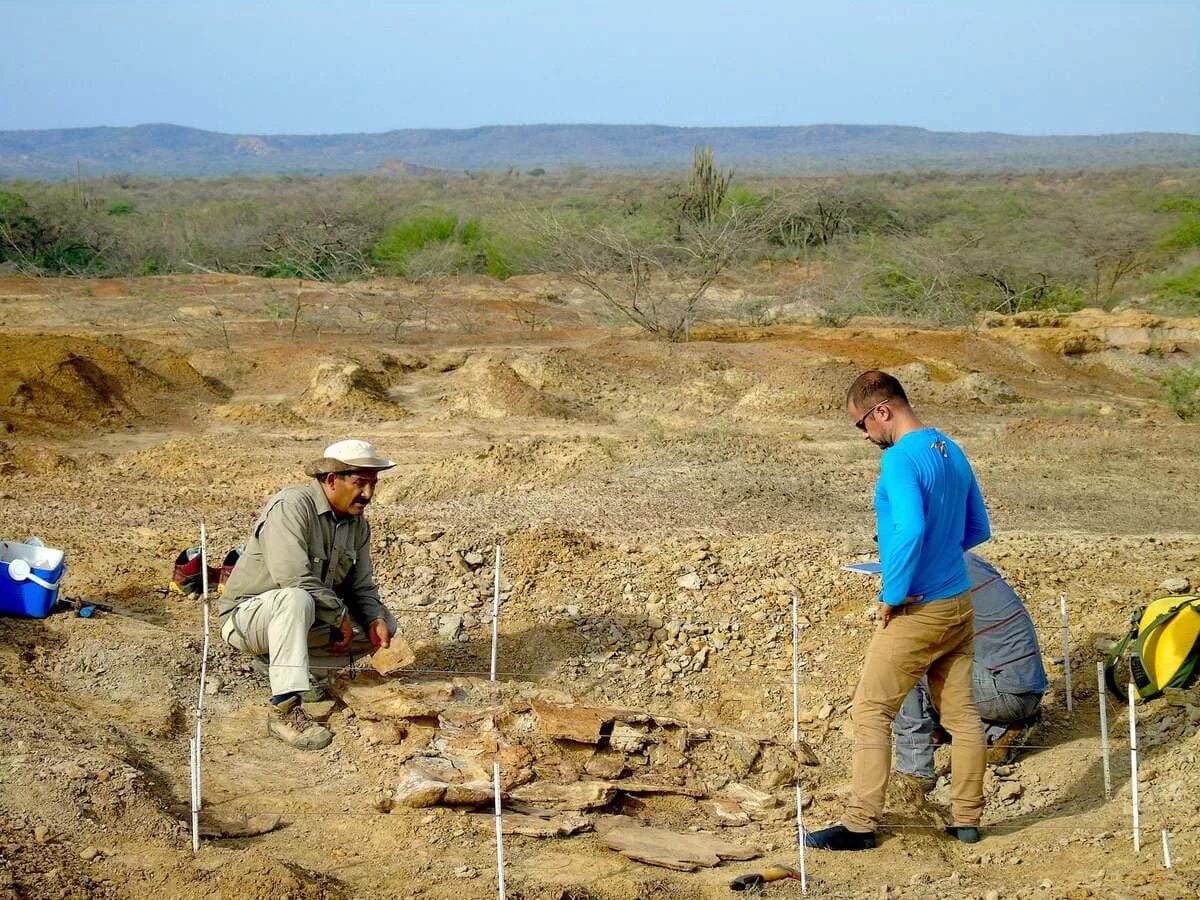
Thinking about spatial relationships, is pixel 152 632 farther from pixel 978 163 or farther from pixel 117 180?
pixel 978 163

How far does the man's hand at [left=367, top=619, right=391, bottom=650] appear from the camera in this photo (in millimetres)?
5254

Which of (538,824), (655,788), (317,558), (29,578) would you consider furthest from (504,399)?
(538,824)

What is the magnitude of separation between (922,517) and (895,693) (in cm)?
61

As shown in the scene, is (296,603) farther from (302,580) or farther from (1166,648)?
(1166,648)

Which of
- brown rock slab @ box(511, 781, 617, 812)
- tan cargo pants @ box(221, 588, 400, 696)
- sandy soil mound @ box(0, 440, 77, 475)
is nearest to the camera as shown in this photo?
brown rock slab @ box(511, 781, 617, 812)

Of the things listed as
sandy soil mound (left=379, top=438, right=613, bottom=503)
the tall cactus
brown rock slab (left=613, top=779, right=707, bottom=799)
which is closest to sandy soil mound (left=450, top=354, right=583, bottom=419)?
sandy soil mound (left=379, top=438, right=613, bottom=503)

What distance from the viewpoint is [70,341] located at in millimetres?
13133

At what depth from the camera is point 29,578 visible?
5543mm

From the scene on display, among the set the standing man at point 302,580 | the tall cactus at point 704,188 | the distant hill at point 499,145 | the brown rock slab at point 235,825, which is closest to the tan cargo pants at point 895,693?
the brown rock slab at point 235,825

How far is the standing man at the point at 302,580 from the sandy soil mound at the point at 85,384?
683cm

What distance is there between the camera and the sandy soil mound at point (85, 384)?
1147 centimetres

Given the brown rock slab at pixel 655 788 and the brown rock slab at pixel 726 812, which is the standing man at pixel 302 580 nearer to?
the brown rock slab at pixel 655 788

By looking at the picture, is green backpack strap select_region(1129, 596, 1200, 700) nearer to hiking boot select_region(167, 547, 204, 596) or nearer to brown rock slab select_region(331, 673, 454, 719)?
brown rock slab select_region(331, 673, 454, 719)

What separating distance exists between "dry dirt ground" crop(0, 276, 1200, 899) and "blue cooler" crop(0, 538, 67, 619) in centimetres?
8
